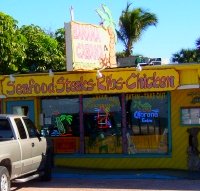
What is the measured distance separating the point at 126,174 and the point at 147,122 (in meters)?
1.93

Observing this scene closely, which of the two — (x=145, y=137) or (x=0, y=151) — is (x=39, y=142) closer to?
(x=0, y=151)

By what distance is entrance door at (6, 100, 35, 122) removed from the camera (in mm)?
16750

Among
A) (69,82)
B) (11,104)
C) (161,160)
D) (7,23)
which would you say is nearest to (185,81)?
(161,160)

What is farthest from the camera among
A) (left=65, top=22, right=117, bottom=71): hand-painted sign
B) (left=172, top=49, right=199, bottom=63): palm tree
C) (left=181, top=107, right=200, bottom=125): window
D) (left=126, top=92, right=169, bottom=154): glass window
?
(left=172, top=49, right=199, bottom=63): palm tree

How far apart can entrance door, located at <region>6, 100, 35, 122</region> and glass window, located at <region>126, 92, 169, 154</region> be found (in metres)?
3.22

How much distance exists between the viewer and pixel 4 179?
10.6 m

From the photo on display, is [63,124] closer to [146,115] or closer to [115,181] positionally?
[146,115]

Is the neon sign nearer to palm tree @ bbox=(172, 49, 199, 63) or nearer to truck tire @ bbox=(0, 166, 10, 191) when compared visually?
truck tire @ bbox=(0, 166, 10, 191)

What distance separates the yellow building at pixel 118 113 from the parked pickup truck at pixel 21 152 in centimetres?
279

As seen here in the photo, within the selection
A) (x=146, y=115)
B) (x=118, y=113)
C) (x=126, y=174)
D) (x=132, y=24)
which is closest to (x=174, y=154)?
(x=146, y=115)

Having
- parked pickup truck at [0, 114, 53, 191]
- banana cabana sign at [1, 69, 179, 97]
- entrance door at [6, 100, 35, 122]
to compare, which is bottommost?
parked pickup truck at [0, 114, 53, 191]

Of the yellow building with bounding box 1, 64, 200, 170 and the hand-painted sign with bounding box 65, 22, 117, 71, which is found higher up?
the hand-painted sign with bounding box 65, 22, 117, 71

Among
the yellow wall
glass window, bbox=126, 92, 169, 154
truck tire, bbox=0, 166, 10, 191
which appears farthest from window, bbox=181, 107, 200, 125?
truck tire, bbox=0, 166, 10, 191

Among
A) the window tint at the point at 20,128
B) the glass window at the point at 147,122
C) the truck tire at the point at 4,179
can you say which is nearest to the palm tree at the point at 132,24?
the glass window at the point at 147,122
